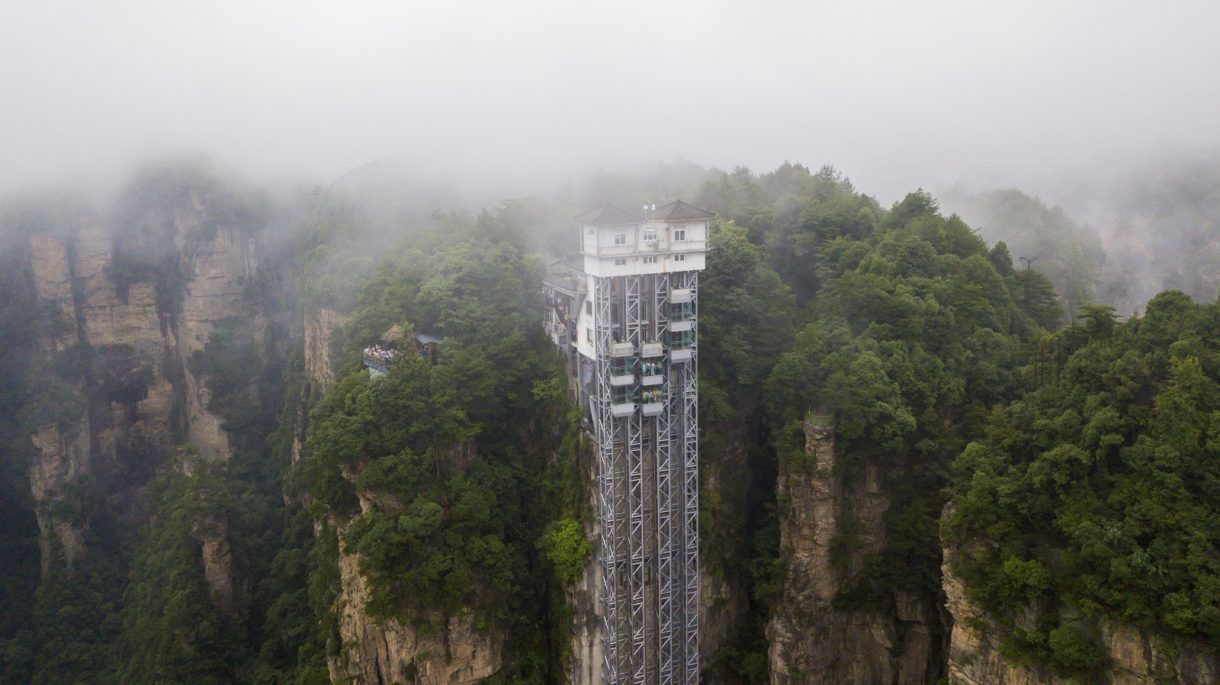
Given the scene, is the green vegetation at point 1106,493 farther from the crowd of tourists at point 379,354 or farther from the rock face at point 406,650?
the crowd of tourists at point 379,354

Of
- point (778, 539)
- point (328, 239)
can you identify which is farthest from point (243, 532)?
Result: point (778, 539)

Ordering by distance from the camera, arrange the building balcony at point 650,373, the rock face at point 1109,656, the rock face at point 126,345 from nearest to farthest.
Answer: the rock face at point 1109,656
the building balcony at point 650,373
the rock face at point 126,345

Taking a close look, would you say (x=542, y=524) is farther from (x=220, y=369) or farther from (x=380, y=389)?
(x=220, y=369)

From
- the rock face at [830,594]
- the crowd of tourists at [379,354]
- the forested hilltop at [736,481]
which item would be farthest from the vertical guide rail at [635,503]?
the crowd of tourists at [379,354]

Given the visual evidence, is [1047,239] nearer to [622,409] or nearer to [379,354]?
[622,409]

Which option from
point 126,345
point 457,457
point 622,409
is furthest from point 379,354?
point 126,345

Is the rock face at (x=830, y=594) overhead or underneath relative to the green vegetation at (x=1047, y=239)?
underneath
